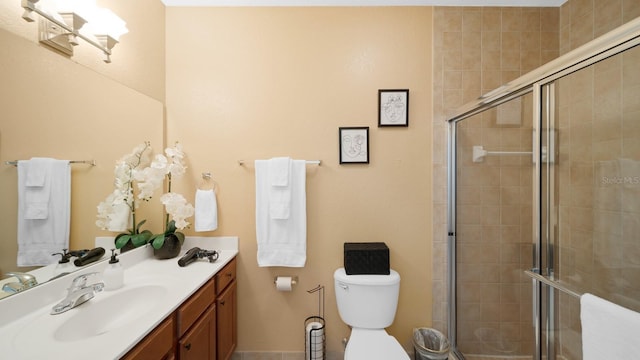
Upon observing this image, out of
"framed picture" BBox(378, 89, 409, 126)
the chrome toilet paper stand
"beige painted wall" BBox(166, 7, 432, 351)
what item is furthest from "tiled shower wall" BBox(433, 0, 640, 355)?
the chrome toilet paper stand

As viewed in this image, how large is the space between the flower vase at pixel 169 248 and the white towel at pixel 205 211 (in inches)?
5.7

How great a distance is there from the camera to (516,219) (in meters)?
1.29

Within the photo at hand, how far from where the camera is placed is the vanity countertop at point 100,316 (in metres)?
0.71

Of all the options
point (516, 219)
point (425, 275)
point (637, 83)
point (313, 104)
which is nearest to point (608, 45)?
point (637, 83)

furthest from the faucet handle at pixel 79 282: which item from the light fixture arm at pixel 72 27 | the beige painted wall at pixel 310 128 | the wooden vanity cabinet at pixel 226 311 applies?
the light fixture arm at pixel 72 27

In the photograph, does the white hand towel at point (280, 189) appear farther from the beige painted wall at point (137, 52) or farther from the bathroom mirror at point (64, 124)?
the beige painted wall at point (137, 52)

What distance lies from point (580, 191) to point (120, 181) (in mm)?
2304

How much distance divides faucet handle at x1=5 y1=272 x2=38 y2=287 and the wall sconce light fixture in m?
0.94

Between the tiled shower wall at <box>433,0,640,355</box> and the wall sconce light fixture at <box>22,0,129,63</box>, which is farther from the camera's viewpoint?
the tiled shower wall at <box>433,0,640,355</box>

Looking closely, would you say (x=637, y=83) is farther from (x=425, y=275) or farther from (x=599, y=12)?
(x=425, y=275)

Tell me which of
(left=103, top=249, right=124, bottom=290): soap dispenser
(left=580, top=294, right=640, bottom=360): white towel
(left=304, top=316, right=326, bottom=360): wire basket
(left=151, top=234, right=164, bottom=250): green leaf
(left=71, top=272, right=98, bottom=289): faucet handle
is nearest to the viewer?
(left=580, top=294, right=640, bottom=360): white towel

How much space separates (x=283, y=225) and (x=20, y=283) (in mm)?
1138

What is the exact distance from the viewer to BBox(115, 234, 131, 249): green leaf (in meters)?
1.31

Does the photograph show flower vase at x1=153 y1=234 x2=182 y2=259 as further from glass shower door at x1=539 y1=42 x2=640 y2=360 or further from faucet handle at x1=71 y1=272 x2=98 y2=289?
glass shower door at x1=539 y1=42 x2=640 y2=360
